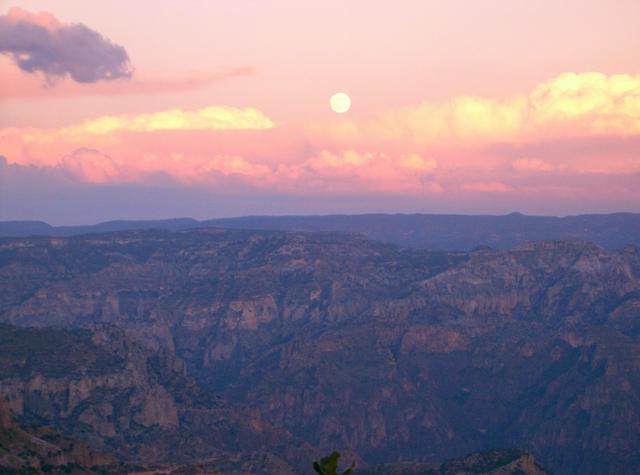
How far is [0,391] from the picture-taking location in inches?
7835

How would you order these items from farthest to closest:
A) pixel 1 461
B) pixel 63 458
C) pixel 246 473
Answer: pixel 246 473, pixel 63 458, pixel 1 461

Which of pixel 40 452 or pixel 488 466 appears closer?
pixel 40 452

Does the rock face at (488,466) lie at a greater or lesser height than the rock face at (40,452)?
lesser

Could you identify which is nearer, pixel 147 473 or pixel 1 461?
pixel 1 461

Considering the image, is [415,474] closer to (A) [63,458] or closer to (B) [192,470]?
(B) [192,470]

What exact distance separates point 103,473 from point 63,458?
555 cm

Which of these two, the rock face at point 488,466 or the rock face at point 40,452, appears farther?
the rock face at point 488,466

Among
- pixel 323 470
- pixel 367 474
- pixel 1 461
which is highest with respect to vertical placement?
pixel 323 470

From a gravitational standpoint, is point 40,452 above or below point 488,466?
above

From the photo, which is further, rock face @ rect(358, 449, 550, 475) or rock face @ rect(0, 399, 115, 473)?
rock face @ rect(358, 449, 550, 475)

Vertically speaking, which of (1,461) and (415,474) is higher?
(1,461)

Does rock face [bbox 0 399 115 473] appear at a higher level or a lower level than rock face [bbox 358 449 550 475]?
higher

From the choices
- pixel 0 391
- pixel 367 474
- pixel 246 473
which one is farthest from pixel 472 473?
pixel 0 391

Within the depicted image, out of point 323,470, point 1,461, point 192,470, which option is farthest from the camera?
point 192,470
